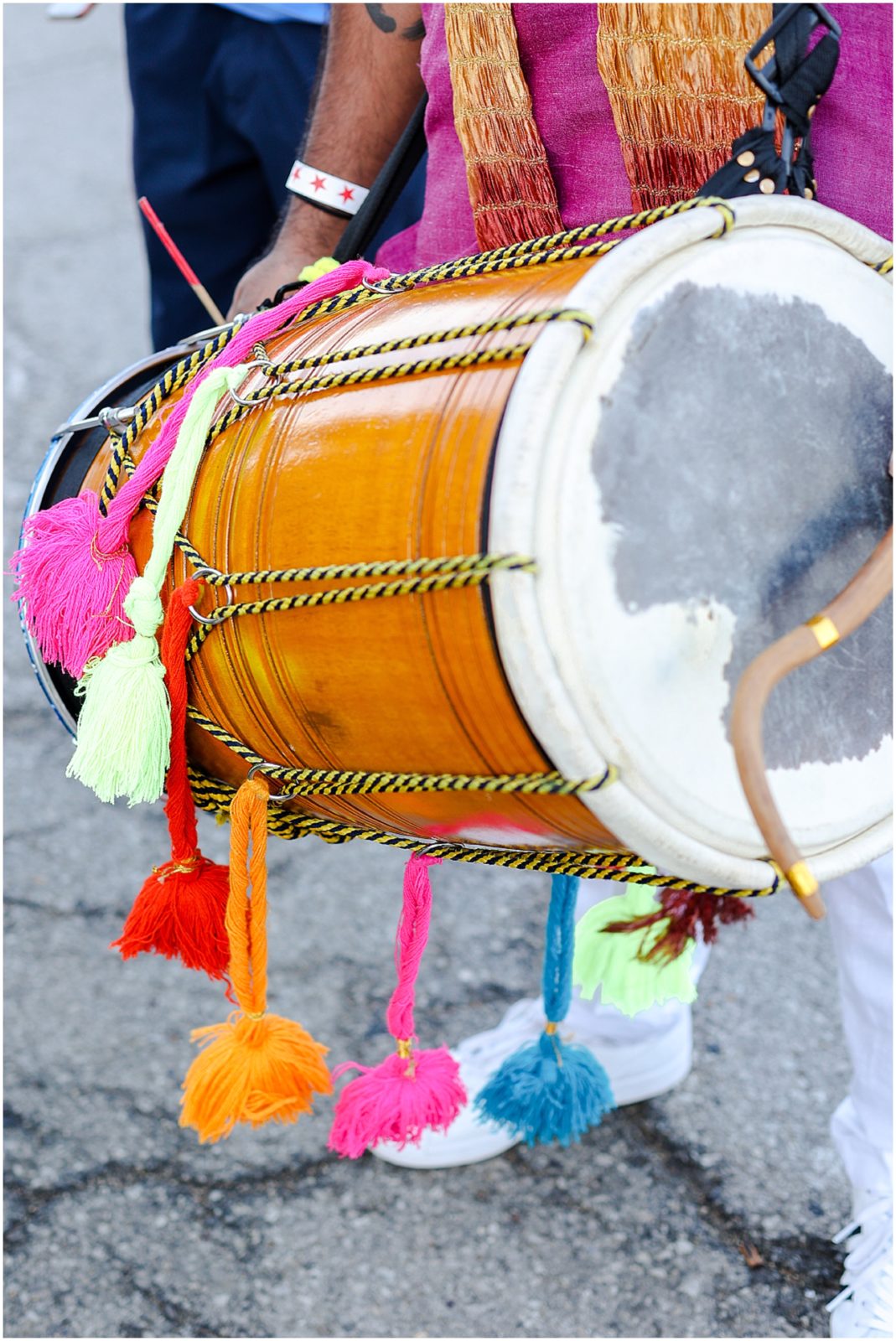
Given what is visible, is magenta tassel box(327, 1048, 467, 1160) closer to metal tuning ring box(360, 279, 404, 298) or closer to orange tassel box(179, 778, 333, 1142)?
orange tassel box(179, 778, 333, 1142)

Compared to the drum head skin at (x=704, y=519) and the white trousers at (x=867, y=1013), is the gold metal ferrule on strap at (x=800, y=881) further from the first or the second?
the white trousers at (x=867, y=1013)

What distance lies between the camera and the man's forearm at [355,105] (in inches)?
55.7

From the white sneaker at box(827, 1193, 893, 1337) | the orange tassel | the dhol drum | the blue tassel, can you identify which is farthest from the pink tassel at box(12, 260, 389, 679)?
the white sneaker at box(827, 1193, 893, 1337)

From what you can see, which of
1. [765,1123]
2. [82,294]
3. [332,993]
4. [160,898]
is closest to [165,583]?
[160,898]

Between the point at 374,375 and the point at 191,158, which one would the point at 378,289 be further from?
the point at 191,158

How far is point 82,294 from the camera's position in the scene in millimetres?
3871

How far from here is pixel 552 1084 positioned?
4.48 feet

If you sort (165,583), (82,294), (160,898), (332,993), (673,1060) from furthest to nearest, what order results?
(82,294) < (332,993) < (673,1060) < (160,898) < (165,583)

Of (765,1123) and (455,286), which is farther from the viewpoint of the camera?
(765,1123)

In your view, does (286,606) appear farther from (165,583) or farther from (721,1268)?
(721,1268)

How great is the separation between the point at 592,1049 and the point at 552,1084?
0.92ft

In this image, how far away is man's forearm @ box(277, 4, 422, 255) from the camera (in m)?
1.41

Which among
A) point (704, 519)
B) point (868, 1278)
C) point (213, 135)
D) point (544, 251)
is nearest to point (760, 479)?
point (704, 519)

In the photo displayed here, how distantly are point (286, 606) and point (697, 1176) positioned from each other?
1003 mm
